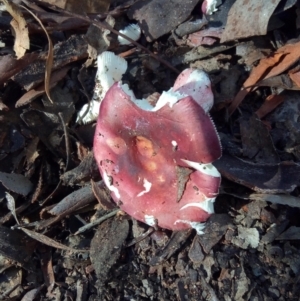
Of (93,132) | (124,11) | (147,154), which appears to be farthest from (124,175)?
(124,11)

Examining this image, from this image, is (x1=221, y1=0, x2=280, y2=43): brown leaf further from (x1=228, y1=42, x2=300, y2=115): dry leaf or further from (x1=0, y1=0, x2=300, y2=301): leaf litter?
(x1=228, y1=42, x2=300, y2=115): dry leaf

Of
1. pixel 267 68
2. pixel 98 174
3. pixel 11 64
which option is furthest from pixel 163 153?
pixel 11 64

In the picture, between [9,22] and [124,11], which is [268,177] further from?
[9,22]

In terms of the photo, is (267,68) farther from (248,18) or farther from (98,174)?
(98,174)

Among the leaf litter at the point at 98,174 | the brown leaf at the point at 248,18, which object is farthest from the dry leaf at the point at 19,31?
the brown leaf at the point at 248,18

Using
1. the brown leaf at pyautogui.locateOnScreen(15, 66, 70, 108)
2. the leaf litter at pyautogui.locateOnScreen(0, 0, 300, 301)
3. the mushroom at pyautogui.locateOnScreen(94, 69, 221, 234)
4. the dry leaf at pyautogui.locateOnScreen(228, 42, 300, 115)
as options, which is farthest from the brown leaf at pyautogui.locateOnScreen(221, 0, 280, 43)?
the brown leaf at pyautogui.locateOnScreen(15, 66, 70, 108)

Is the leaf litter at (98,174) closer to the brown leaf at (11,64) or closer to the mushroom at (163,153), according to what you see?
the brown leaf at (11,64)

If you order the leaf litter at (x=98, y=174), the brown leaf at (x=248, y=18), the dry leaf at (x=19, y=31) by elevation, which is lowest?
the leaf litter at (x=98, y=174)

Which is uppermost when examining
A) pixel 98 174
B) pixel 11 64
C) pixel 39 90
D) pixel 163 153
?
pixel 11 64
